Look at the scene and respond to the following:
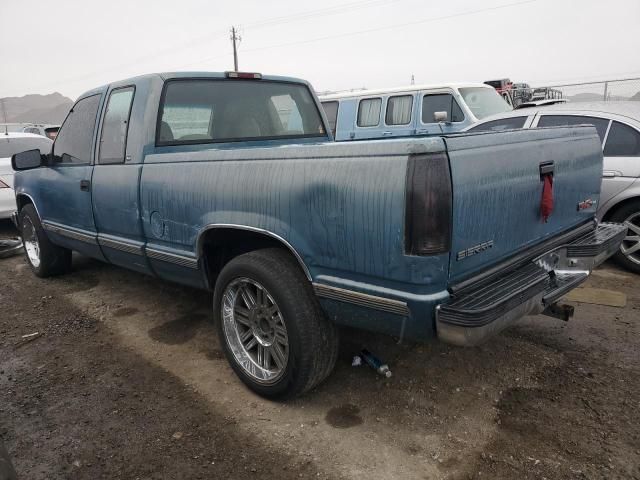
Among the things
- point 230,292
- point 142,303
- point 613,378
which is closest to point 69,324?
point 142,303

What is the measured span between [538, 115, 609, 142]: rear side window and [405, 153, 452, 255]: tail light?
3.72 metres

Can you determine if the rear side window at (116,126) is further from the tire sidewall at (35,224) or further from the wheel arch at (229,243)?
the tire sidewall at (35,224)

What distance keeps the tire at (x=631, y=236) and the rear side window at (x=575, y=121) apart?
0.78 m

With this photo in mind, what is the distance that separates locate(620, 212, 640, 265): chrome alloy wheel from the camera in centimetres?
473

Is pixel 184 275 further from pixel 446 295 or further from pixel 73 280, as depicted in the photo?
pixel 73 280

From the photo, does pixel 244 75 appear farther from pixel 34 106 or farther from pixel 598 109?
pixel 34 106

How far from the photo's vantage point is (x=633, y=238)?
15.6 ft

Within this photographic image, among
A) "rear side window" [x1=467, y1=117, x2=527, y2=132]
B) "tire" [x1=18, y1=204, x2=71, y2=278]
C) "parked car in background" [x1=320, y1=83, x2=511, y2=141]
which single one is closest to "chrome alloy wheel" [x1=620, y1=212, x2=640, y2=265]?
"rear side window" [x1=467, y1=117, x2=527, y2=132]

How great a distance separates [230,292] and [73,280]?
126 inches

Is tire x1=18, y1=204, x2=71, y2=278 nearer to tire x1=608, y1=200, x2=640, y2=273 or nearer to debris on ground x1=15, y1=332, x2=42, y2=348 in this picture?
debris on ground x1=15, y1=332, x2=42, y2=348

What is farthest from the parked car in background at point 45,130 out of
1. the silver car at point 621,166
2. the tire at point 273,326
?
the silver car at point 621,166

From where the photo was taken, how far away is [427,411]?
2613 millimetres

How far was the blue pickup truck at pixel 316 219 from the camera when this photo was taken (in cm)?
195

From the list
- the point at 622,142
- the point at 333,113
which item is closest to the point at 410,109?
the point at 333,113
